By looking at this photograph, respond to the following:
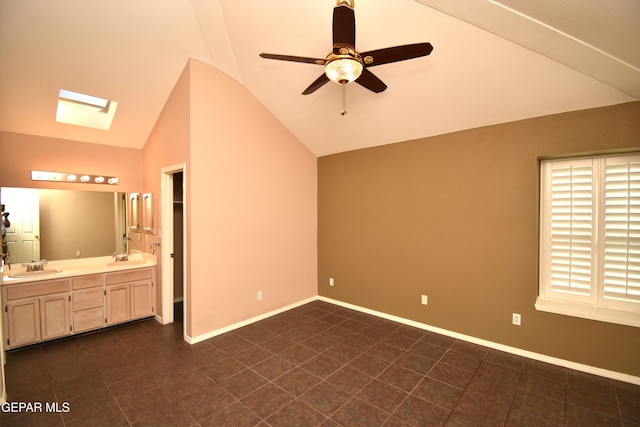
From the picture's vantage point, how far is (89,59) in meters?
2.94

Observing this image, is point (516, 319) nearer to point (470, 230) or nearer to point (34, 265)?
point (470, 230)

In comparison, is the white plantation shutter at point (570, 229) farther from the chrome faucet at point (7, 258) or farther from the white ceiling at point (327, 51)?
the chrome faucet at point (7, 258)

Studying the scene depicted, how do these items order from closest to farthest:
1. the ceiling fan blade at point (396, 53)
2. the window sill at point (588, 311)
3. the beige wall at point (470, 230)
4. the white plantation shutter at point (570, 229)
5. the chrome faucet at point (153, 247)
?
1. the ceiling fan blade at point (396, 53)
2. the window sill at point (588, 311)
3. the beige wall at point (470, 230)
4. the white plantation shutter at point (570, 229)
5. the chrome faucet at point (153, 247)

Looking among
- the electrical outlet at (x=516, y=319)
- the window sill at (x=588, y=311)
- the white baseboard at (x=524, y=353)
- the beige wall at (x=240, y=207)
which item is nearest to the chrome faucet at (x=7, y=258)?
the beige wall at (x=240, y=207)

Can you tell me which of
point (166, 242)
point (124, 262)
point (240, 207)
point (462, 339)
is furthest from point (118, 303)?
point (462, 339)

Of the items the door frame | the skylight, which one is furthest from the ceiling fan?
the skylight

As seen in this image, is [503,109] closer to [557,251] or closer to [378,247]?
[557,251]

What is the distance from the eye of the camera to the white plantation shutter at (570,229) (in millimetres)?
2766

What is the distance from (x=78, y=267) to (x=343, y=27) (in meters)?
4.39

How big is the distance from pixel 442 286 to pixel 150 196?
14.0 ft

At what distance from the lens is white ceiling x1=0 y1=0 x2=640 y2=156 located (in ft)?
6.31

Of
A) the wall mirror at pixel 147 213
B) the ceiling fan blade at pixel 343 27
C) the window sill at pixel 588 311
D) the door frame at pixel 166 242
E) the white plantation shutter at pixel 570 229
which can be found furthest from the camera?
the wall mirror at pixel 147 213

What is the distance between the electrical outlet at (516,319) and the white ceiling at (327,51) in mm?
2145

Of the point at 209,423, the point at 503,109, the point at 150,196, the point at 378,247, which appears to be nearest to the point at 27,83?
the point at 150,196
